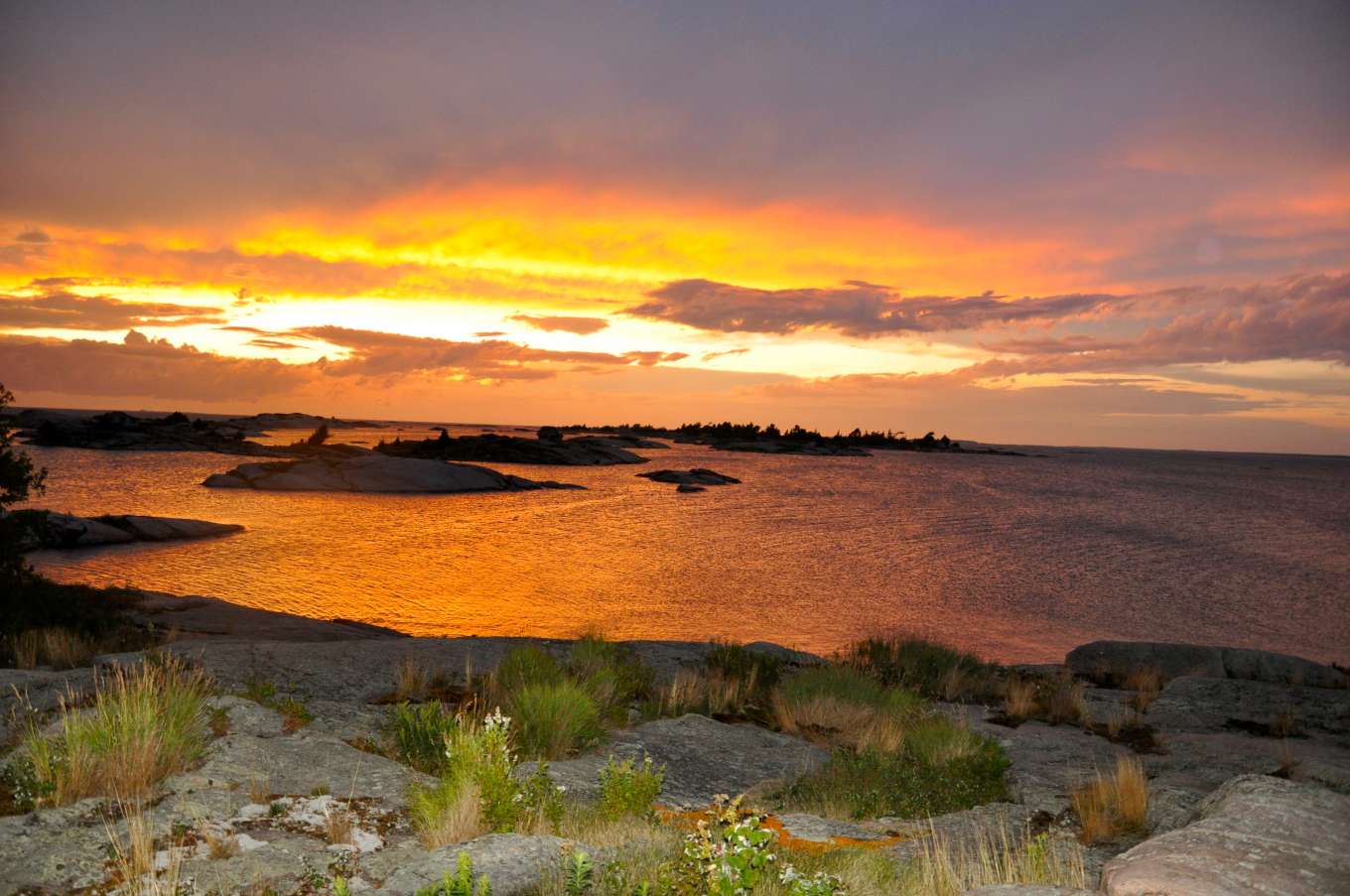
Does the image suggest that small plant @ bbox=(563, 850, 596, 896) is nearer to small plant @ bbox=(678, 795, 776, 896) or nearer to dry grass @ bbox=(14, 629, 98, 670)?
small plant @ bbox=(678, 795, 776, 896)

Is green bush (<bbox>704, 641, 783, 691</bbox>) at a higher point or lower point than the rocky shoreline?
lower

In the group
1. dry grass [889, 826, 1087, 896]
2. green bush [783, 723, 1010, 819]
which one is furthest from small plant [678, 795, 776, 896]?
green bush [783, 723, 1010, 819]

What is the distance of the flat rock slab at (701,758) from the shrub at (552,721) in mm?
235

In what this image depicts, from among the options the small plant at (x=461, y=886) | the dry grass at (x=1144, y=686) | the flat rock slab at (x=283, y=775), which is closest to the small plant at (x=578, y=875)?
the small plant at (x=461, y=886)

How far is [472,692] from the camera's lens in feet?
36.5

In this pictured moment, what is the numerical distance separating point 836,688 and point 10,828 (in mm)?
9876

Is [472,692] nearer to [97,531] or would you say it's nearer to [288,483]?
[97,531]

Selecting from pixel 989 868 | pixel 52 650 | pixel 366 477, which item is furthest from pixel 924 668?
pixel 366 477

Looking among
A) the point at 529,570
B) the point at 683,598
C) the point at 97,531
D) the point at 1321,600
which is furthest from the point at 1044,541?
the point at 97,531

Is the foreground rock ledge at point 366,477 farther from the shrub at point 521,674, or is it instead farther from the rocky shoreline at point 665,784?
the shrub at point 521,674

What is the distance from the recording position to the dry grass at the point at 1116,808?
6.89 meters

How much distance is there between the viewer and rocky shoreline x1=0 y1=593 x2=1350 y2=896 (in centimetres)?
493

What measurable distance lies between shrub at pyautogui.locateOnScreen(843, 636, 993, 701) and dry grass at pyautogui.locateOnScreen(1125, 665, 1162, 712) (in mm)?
2684

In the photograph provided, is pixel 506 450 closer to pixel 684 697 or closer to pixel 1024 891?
pixel 684 697
